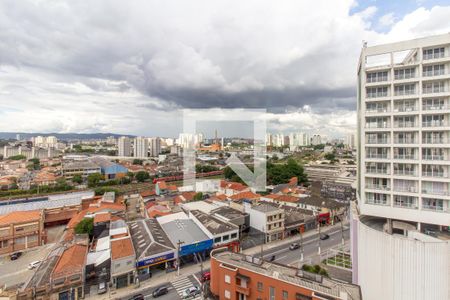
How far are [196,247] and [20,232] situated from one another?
55.9 feet

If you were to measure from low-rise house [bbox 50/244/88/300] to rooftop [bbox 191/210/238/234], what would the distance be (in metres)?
9.57

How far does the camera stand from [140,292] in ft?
48.6

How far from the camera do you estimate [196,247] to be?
18.2 meters

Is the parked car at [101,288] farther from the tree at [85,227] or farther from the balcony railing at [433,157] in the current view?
the balcony railing at [433,157]

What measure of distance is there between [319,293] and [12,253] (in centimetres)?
2562

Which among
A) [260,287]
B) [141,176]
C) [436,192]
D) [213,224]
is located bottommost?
[260,287]

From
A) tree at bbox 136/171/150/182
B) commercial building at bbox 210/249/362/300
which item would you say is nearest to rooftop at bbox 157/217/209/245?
commercial building at bbox 210/249/362/300

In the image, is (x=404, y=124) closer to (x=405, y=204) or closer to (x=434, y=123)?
(x=434, y=123)

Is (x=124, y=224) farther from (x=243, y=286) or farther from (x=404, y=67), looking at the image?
(x=404, y=67)

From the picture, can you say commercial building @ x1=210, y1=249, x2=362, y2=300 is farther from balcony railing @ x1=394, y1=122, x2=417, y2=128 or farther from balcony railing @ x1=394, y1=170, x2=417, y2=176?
balcony railing @ x1=394, y1=122, x2=417, y2=128

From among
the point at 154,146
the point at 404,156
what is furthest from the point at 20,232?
the point at 154,146

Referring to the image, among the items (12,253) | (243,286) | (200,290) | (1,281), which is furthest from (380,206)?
(12,253)

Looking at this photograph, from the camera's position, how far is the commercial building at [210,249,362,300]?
10320mm

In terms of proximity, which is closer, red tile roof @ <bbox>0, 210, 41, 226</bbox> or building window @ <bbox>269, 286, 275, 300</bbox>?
building window @ <bbox>269, 286, 275, 300</bbox>
